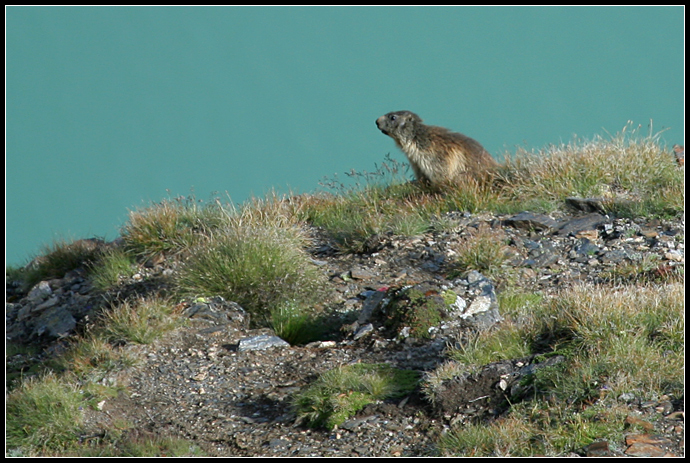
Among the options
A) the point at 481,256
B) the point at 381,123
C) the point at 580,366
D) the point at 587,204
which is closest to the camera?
the point at 580,366

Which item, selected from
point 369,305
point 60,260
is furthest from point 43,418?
point 60,260

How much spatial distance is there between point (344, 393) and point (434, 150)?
6710 mm

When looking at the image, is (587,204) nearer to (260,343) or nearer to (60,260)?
(260,343)

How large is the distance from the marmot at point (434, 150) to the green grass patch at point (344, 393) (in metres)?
5.95

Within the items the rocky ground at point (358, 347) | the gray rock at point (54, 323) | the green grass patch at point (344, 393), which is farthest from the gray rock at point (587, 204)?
the gray rock at point (54, 323)

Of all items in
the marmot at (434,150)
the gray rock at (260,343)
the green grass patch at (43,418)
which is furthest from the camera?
the marmot at (434,150)

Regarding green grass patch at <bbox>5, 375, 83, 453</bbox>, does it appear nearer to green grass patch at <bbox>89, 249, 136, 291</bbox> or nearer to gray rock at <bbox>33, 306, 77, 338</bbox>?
gray rock at <bbox>33, 306, 77, 338</bbox>

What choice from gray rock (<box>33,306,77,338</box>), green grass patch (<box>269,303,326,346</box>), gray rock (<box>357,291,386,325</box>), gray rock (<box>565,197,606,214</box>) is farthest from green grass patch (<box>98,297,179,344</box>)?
gray rock (<box>565,197,606,214</box>)

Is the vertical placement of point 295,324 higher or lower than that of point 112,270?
lower

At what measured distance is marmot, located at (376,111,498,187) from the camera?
12.0 metres

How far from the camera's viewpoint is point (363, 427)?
5719 millimetres

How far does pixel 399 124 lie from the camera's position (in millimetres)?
12336

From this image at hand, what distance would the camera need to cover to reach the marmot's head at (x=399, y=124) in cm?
1231

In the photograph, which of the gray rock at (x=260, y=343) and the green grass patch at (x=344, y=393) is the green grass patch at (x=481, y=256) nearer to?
the gray rock at (x=260, y=343)
